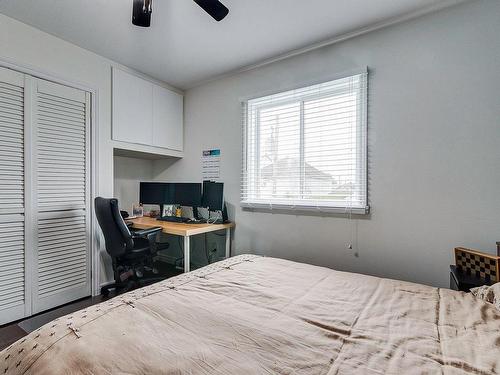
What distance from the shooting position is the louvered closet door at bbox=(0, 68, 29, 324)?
80.6 inches

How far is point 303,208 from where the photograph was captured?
8.01ft

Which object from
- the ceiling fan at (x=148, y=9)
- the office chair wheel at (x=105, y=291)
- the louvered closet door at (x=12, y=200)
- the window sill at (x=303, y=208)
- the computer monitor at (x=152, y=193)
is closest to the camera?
the ceiling fan at (x=148, y=9)

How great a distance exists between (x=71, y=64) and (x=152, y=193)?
1625 millimetres

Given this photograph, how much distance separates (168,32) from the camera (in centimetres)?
222

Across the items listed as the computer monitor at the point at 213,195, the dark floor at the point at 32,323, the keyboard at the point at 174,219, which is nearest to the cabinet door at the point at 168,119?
the computer monitor at the point at 213,195

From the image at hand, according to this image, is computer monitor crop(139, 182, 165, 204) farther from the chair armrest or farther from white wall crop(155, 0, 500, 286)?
white wall crop(155, 0, 500, 286)

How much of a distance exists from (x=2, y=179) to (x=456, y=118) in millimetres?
3496

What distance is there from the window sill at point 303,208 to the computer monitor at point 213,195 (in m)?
0.26

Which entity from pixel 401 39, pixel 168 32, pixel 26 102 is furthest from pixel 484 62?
pixel 26 102

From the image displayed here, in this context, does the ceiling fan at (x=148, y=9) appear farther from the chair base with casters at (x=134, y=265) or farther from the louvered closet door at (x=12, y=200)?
the chair base with casters at (x=134, y=265)

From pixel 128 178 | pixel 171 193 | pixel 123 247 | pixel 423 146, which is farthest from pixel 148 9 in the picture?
pixel 128 178

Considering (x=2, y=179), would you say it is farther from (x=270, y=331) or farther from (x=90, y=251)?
(x=270, y=331)

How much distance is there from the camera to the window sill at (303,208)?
2.16 metres

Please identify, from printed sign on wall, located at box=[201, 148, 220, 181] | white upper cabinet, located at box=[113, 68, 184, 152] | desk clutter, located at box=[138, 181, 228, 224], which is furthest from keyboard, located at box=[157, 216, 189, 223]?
white upper cabinet, located at box=[113, 68, 184, 152]
